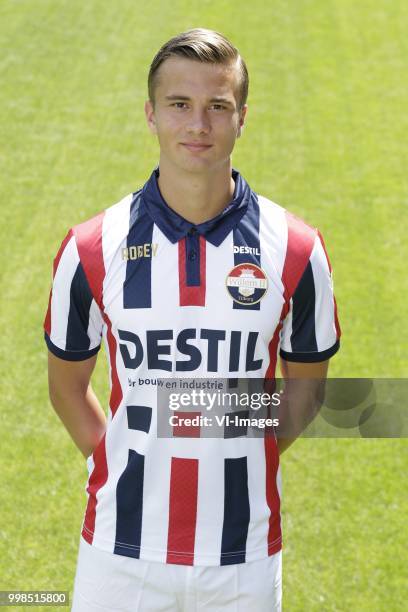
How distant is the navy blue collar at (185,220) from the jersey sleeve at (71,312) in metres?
0.26

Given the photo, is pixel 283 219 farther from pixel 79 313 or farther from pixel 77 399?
pixel 77 399

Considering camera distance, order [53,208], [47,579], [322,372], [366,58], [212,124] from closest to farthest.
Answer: [212,124]
[322,372]
[47,579]
[53,208]
[366,58]

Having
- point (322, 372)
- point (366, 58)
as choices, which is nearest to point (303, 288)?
point (322, 372)

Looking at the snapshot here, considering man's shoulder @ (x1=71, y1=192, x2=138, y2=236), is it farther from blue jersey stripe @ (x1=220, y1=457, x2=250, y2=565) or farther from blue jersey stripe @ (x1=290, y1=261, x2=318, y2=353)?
blue jersey stripe @ (x1=220, y1=457, x2=250, y2=565)

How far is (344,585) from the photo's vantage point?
14.3ft

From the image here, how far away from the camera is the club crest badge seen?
102 inches

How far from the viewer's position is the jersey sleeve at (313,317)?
2645 millimetres

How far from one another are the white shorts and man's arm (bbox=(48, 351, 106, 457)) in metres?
0.52

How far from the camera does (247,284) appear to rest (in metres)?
2.59

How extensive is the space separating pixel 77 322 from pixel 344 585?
7.64 ft

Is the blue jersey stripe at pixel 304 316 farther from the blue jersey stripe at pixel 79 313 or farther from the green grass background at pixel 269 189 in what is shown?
the green grass background at pixel 269 189

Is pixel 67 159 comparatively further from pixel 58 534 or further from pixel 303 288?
pixel 303 288

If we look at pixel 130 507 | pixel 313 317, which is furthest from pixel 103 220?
pixel 130 507

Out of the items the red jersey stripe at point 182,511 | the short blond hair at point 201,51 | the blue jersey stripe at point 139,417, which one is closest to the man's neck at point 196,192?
the short blond hair at point 201,51
